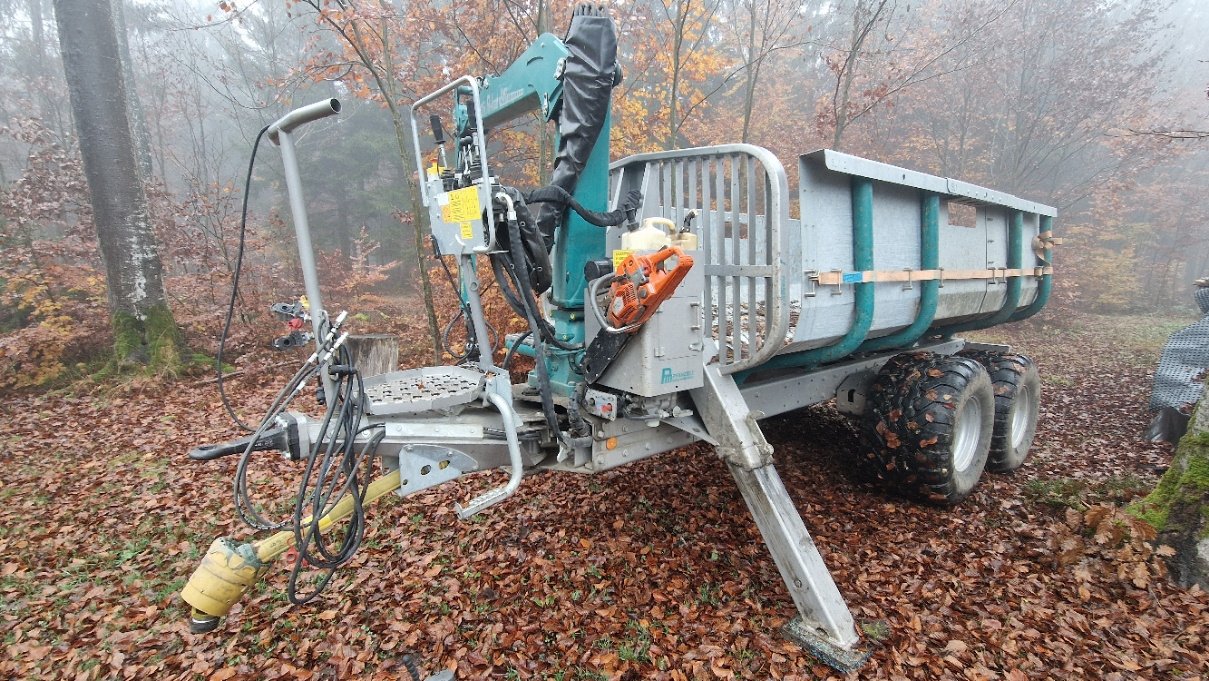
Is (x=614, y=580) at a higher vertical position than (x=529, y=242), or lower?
lower

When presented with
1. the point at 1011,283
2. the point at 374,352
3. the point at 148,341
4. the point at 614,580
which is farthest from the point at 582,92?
the point at 148,341

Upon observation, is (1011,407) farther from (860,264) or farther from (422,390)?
(422,390)

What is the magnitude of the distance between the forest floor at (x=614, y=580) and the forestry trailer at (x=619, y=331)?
412 mm

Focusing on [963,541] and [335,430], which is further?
[963,541]

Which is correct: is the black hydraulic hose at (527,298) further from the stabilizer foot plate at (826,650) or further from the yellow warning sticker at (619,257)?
the stabilizer foot plate at (826,650)

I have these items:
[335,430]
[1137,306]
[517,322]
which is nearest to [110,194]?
[517,322]

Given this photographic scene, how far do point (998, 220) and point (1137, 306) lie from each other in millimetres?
19798

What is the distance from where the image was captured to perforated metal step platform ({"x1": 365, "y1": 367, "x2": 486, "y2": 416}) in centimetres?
254

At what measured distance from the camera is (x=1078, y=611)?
3.00 meters

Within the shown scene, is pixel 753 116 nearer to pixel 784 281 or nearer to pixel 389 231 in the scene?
pixel 389 231

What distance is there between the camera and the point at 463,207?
2.69 m

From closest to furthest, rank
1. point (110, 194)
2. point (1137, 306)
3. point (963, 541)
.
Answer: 1. point (963, 541)
2. point (110, 194)
3. point (1137, 306)

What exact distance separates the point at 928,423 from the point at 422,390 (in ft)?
10.8

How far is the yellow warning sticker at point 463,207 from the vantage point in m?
2.59
